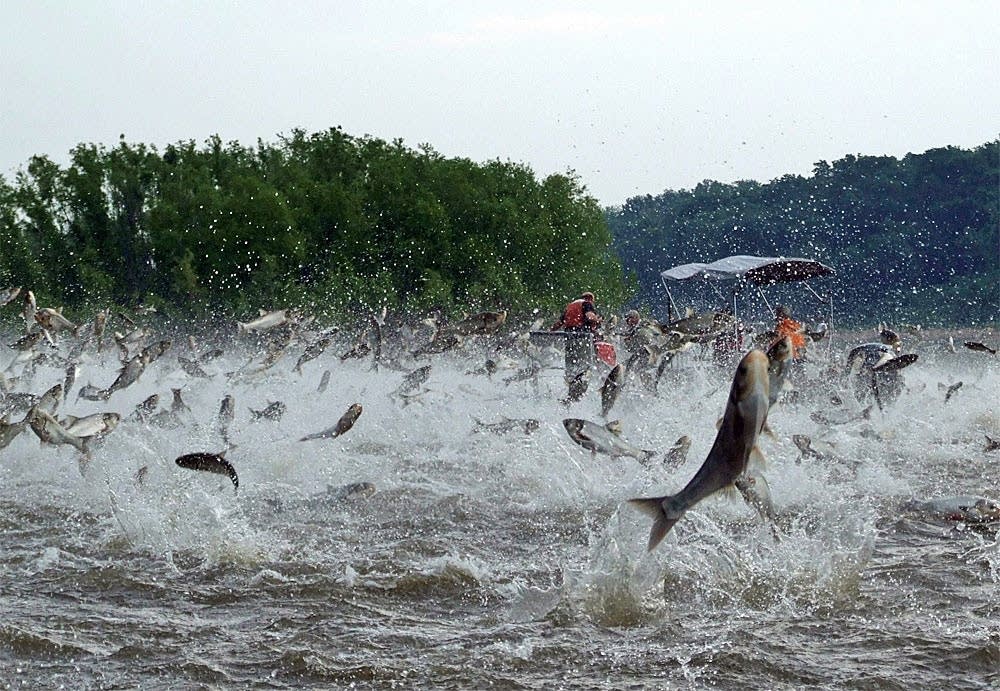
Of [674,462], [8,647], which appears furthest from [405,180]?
[8,647]

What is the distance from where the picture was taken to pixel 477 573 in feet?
25.7

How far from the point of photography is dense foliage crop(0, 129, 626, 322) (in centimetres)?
4269

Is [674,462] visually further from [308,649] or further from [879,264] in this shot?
[879,264]

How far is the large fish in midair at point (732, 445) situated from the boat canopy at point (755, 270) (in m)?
22.4

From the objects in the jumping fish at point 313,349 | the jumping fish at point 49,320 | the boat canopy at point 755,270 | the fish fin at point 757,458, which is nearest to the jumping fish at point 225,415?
the jumping fish at point 49,320

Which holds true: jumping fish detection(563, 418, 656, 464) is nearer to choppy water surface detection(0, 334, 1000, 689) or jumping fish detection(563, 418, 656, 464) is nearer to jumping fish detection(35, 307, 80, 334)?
choppy water surface detection(0, 334, 1000, 689)

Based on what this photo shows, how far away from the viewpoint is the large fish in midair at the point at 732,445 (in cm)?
567

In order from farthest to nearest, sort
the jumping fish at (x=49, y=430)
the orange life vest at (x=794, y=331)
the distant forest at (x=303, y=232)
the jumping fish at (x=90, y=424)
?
the distant forest at (x=303, y=232)
the orange life vest at (x=794, y=331)
the jumping fish at (x=90, y=424)
the jumping fish at (x=49, y=430)

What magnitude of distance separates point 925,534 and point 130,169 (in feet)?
Answer: 137

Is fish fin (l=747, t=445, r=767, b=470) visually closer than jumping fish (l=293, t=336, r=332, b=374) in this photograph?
Yes

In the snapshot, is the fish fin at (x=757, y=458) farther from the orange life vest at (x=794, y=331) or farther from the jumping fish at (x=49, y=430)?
the orange life vest at (x=794, y=331)

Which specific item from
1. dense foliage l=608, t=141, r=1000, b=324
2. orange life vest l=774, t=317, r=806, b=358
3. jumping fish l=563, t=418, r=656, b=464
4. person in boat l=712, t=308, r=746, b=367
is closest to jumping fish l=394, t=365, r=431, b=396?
orange life vest l=774, t=317, r=806, b=358

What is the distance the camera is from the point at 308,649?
6371 mm

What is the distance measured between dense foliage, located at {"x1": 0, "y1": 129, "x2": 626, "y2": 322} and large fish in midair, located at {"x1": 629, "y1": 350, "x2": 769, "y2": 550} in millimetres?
34942
